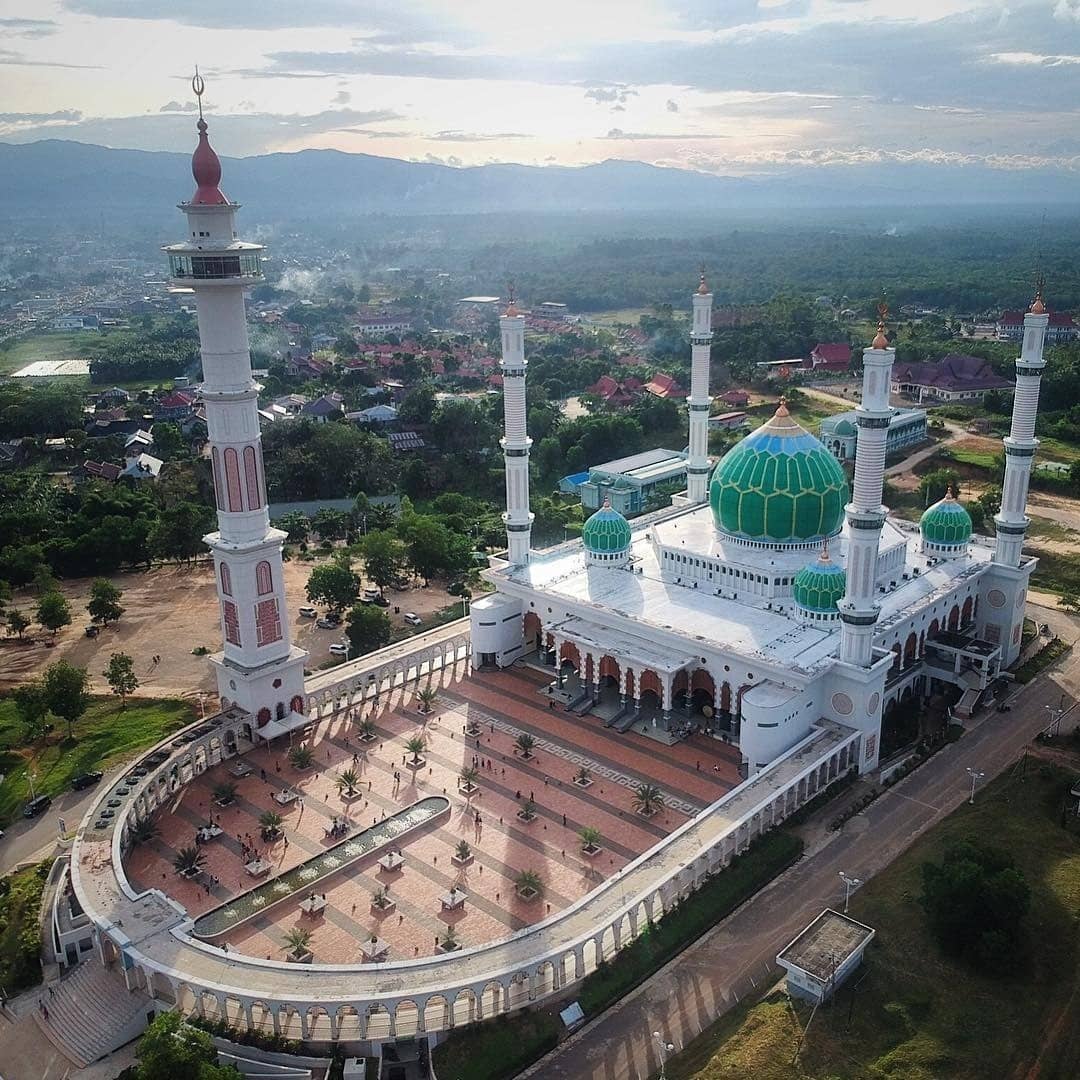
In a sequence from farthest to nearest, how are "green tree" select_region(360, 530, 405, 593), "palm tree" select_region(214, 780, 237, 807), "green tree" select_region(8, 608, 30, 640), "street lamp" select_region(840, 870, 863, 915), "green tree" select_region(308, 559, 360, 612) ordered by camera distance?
1. "green tree" select_region(360, 530, 405, 593)
2. "green tree" select_region(308, 559, 360, 612)
3. "green tree" select_region(8, 608, 30, 640)
4. "palm tree" select_region(214, 780, 237, 807)
5. "street lamp" select_region(840, 870, 863, 915)

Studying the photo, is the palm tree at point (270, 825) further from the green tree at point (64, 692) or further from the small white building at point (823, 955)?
the small white building at point (823, 955)

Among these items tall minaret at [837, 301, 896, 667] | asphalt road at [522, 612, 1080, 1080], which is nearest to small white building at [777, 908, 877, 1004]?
asphalt road at [522, 612, 1080, 1080]

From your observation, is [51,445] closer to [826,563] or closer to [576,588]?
[576,588]

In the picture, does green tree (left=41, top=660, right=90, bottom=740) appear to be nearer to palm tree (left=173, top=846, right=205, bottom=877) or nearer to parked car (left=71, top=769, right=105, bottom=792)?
parked car (left=71, top=769, right=105, bottom=792)

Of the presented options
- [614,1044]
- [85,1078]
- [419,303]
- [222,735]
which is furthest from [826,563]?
[419,303]

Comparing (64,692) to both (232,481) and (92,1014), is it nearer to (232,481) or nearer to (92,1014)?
(232,481)

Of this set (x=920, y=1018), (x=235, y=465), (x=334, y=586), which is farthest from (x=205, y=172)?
(x=920, y=1018)
